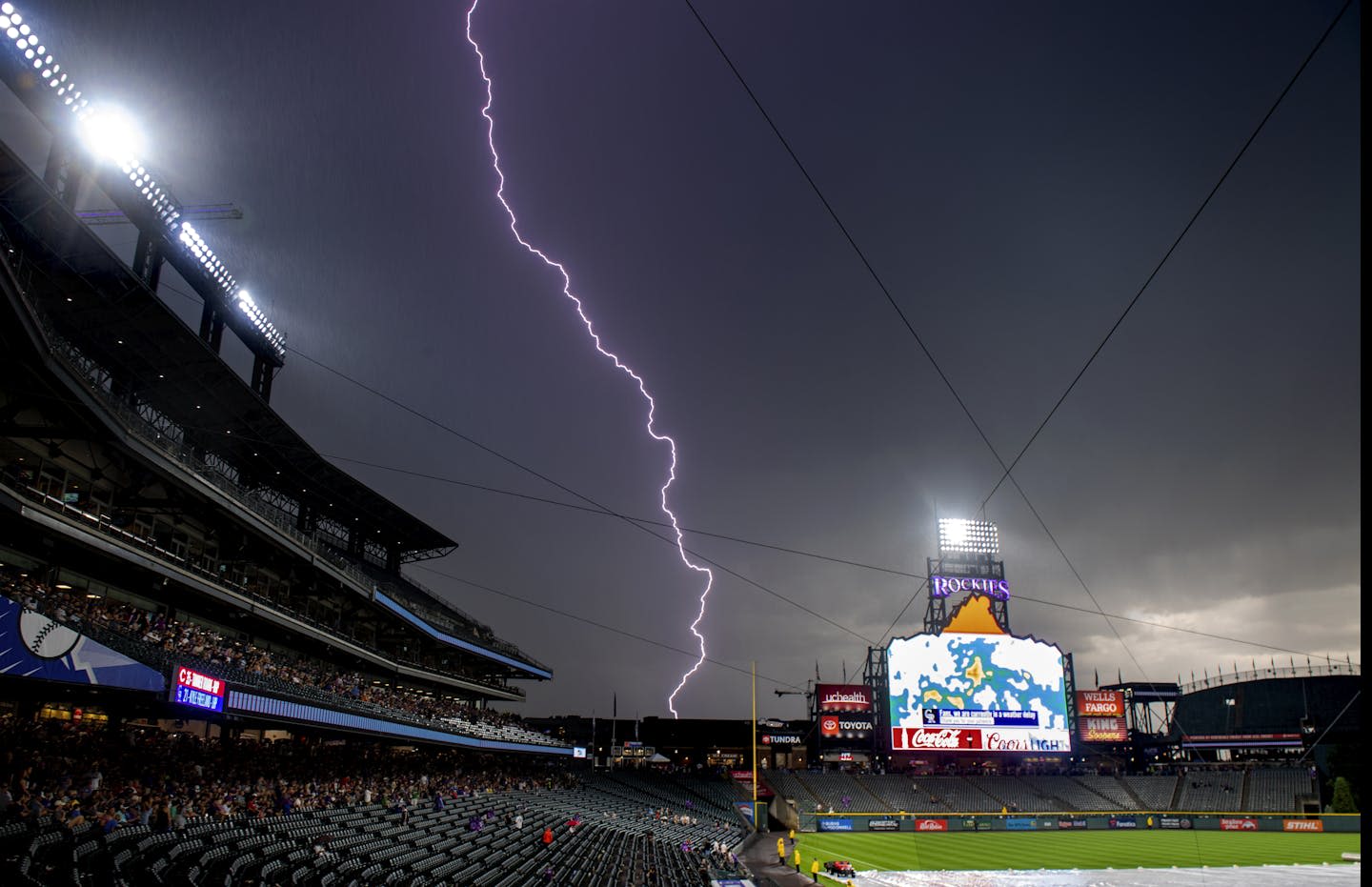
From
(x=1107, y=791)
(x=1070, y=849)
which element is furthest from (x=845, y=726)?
(x=1070, y=849)

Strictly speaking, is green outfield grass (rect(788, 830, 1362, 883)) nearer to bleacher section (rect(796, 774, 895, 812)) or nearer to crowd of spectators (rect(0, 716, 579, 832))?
bleacher section (rect(796, 774, 895, 812))

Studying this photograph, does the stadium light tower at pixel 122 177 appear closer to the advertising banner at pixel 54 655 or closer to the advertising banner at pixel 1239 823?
the advertising banner at pixel 54 655

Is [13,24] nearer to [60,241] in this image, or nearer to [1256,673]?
[60,241]

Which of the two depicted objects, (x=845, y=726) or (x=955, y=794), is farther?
(x=845, y=726)

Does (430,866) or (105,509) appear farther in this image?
(105,509)

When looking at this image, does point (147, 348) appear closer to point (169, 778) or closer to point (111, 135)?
point (111, 135)

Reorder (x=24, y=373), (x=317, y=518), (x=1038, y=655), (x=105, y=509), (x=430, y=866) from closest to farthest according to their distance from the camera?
(x=24, y=373), (x=430, y=866), (x=105, y=509), (x=317, y=518), (x=1038, y=655)

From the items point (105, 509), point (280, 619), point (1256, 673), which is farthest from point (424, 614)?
point (1256, 673)

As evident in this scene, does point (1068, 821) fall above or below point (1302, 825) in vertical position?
below
